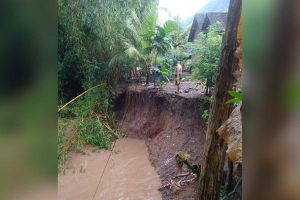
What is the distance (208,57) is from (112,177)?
3757 mm

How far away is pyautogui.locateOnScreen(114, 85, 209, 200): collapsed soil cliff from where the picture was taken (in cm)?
757

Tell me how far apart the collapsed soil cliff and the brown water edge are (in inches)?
12.2

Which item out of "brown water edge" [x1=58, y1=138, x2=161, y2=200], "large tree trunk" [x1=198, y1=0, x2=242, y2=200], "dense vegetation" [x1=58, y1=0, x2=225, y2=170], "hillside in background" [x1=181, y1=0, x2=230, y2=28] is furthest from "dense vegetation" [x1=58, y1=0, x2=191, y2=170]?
"hillside in background" [x1=181, y1=0, x2=230, y2=28]

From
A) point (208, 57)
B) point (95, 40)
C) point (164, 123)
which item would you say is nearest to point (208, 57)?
point (208, 57)

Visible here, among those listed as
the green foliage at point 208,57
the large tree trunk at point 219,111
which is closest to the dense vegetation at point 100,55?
the green foliage at point 208,57

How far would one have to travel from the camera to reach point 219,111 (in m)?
3.71

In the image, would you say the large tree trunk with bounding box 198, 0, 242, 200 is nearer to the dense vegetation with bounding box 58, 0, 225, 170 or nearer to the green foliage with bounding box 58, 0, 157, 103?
the dense vegetation with bounding box 58, 0, 225, 170

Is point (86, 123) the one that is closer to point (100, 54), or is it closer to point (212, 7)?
point (100, 54)
